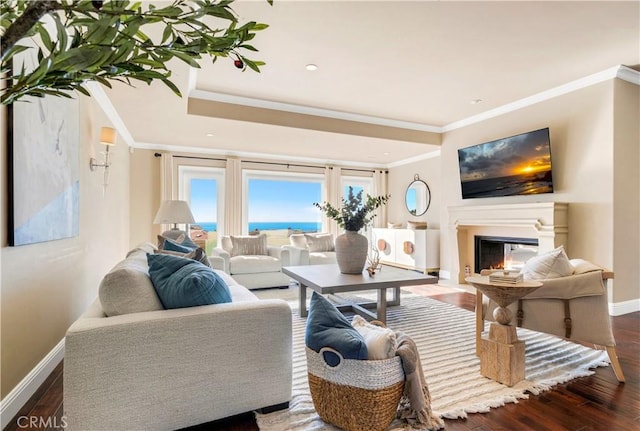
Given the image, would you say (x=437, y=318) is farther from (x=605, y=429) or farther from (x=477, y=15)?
(x=477, y=15)

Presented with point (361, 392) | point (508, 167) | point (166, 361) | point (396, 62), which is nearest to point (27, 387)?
point (166, 361)

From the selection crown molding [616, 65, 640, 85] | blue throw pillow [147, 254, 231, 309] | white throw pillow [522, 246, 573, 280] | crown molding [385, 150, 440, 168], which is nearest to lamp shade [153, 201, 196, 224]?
blue throw pillow [147, 254, 231, 309]

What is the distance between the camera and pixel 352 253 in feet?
10.8

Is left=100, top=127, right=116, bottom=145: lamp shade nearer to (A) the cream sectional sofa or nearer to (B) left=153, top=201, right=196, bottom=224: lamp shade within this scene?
(B) left=153, top=201, right=196, bottom=224: lamp shade

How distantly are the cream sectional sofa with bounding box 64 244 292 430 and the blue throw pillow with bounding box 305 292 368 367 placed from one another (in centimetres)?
15

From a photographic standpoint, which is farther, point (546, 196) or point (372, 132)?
point (372, 132)

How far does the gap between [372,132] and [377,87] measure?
123 cm

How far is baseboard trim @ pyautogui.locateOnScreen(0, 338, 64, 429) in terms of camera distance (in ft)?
5.43

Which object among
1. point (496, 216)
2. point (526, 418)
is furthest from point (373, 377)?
point (496, 216)

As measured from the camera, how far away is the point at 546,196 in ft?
13.3

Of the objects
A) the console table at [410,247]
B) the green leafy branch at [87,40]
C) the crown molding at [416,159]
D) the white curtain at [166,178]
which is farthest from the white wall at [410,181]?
the green leafy branch at [87,40]

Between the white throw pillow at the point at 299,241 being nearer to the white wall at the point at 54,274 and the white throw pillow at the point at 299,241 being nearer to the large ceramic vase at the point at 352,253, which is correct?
the large ceramic vase at the point at 352,253

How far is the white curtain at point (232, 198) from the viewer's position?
6.21 metres

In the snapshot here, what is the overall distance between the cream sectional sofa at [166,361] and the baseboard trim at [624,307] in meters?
3.69
